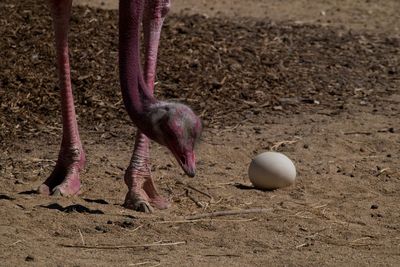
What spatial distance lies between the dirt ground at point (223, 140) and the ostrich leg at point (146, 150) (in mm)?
141

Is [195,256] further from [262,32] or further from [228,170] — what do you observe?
[262,32]

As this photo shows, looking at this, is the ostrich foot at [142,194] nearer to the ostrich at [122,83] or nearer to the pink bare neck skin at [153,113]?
the ostrich at [122,83]

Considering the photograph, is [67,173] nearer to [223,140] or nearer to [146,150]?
[146,150]

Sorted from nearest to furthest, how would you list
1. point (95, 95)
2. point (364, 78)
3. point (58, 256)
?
point (58, 256), point (95, 95), point (364, 78)

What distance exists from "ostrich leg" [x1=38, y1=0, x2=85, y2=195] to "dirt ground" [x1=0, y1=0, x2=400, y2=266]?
0.56 ft

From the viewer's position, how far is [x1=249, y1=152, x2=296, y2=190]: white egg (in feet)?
22.5

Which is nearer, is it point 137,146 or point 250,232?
point 250,232

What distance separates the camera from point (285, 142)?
26.8 feet

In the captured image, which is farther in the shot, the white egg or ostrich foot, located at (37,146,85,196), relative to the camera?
the white egg

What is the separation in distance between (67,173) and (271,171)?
1271mm

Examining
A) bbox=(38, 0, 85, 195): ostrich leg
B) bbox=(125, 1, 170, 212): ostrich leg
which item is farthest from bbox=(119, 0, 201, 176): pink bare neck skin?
bbox=(38, 0, 85, 195): ostrich leg

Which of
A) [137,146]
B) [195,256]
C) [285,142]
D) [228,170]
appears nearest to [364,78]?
[285,142]

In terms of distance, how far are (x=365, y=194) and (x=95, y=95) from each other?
292cm

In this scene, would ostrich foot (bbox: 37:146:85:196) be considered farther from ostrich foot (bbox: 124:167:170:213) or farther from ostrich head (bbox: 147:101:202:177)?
ostrich head (bbox: 147:101:202:177)
